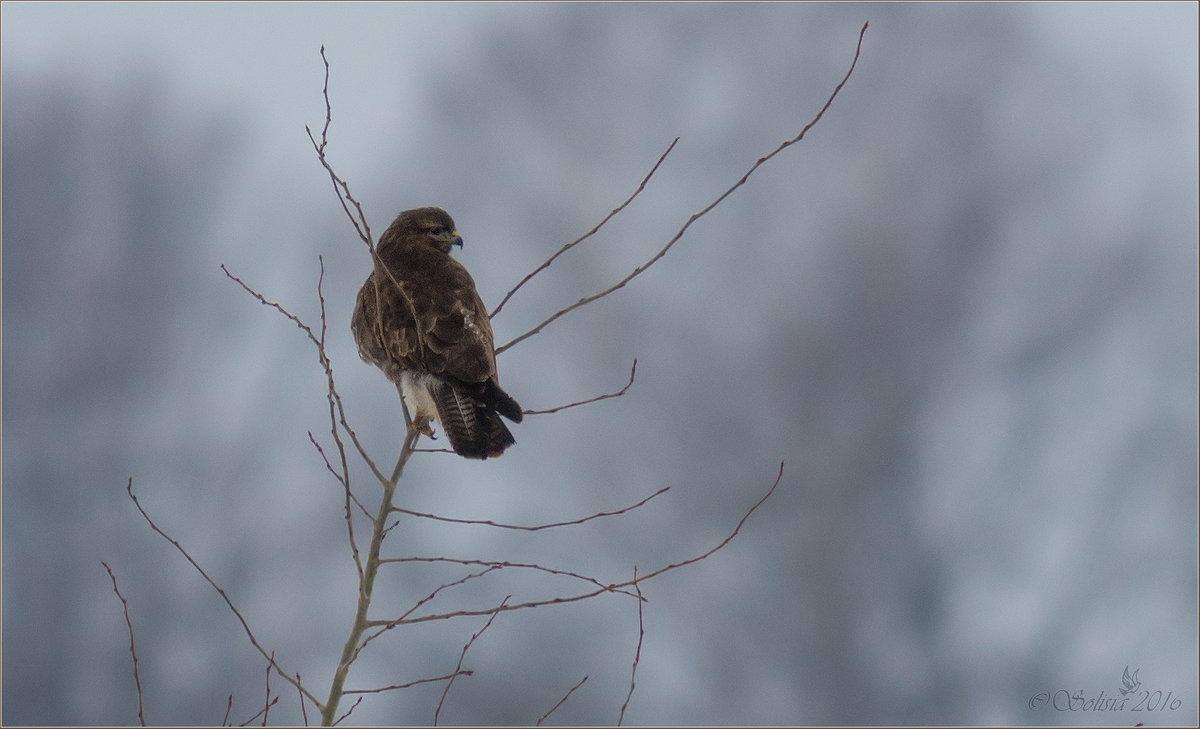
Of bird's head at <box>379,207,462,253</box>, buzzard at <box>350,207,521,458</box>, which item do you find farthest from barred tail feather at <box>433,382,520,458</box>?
bird's head at <box>379,207,462,253</box>

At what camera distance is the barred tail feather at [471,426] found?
117 inches

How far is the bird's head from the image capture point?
3777mm

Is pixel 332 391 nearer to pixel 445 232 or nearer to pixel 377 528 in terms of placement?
pixel 377 528

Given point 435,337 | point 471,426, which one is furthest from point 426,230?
point 471,426

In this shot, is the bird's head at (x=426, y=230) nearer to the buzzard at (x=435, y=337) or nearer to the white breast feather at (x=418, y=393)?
the buzzard at (x=435, y=337)

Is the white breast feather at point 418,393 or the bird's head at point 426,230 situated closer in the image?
the white breast feather at point 418,393

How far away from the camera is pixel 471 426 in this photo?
9.81ft

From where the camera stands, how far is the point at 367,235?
2.37 meters

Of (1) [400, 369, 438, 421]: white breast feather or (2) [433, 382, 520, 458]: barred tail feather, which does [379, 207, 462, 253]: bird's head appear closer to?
(1) [400, 369, 438, 421]: white breast feather

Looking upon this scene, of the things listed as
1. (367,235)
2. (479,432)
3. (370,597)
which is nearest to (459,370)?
(479,432)

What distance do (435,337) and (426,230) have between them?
74 cm

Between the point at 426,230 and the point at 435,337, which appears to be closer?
the point at 435,337

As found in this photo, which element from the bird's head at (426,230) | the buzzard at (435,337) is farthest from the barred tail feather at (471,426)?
the bird's head at (426,230)

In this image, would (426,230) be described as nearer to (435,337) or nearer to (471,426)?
(435,337)
